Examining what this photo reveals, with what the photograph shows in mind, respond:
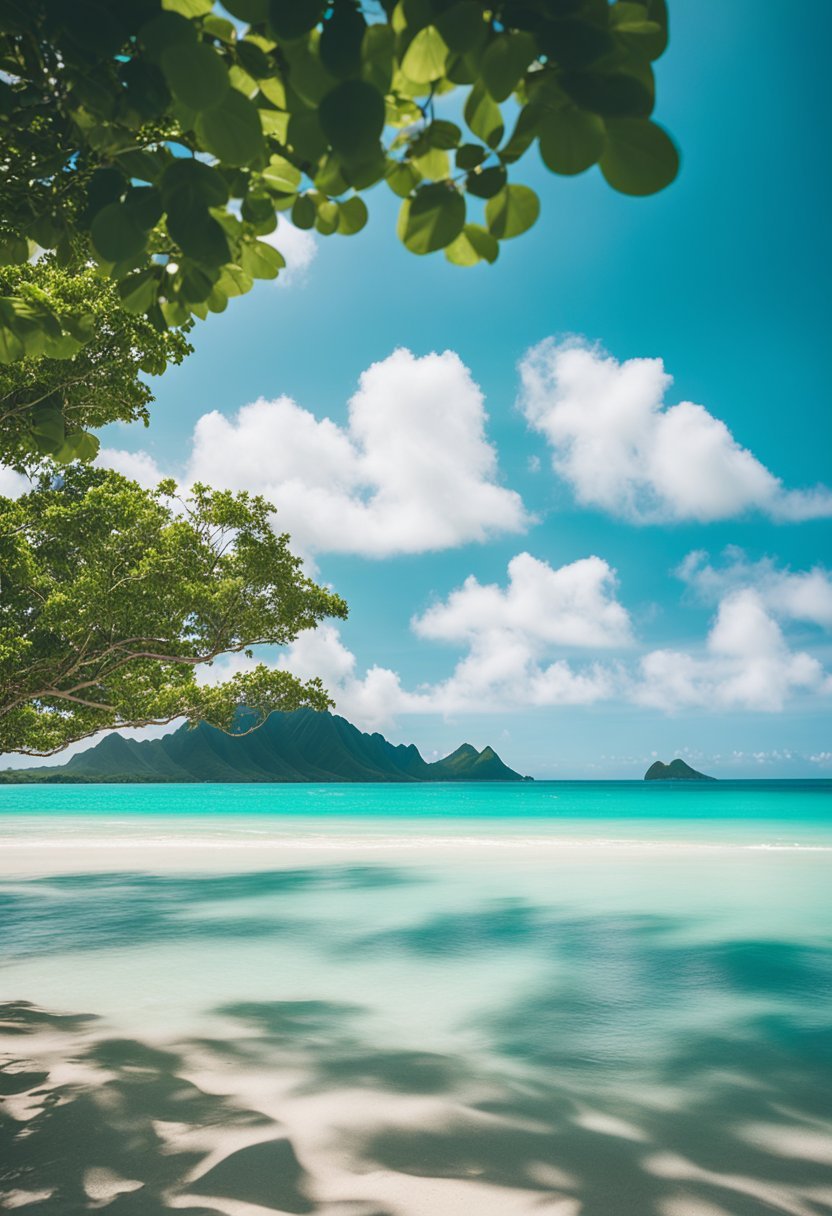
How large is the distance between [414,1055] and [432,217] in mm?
4913

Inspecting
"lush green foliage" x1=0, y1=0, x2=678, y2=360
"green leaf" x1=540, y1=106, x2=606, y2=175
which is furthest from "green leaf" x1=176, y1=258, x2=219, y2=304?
"green leaf" x1=540, y1=106, x2=606, y2=175

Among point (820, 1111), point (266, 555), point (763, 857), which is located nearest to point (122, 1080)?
point (820, 1111)

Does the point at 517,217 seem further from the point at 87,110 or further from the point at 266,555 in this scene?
the point at 266,555

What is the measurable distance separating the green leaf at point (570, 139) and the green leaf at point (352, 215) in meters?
0.51

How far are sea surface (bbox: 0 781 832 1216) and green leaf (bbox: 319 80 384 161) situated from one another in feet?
10.9

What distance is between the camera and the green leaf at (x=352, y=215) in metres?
1.54

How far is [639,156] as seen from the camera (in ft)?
3.64

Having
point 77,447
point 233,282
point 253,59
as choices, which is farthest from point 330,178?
point 77,447

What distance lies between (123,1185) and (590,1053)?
304 cm

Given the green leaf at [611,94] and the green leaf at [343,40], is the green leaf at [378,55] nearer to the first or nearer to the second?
the green leaf at [343,40]

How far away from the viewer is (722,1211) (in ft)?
9.39

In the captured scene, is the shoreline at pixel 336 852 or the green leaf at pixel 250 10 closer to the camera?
the green leaf at pixel 250 10

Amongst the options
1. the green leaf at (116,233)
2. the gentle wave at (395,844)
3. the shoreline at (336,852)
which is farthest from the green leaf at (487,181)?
the gentle wave at (395,844)

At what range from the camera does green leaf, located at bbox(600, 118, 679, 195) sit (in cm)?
109
